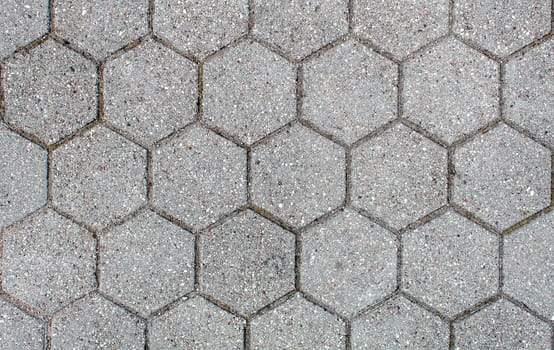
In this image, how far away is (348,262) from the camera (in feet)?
6.08

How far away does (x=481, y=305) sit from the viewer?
→ 6.06 ft

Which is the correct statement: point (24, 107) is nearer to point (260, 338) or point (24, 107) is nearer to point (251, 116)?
point (251, 116)

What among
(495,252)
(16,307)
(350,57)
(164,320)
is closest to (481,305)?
(495,252)

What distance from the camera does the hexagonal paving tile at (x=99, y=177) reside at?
6.08 feet

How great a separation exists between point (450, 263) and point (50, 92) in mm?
1491

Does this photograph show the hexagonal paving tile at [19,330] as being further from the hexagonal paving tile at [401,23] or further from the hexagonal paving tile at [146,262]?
the hexagonal paving tile at [401,23]

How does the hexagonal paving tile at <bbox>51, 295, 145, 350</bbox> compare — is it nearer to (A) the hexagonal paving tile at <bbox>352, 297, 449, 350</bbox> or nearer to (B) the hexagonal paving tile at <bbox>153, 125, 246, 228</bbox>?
(B) the hexagonal paving tile at <bbox>153, 125, 246, 228</bbox>

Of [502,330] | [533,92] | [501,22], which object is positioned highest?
[501,22]

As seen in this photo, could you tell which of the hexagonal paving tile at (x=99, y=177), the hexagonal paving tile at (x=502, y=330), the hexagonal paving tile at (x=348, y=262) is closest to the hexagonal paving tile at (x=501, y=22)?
the hexagonal paving tile at (x=348, y=262)

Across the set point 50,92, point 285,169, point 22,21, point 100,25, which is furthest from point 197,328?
point 22,21

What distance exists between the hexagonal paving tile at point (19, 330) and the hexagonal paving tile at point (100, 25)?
36.4 inches

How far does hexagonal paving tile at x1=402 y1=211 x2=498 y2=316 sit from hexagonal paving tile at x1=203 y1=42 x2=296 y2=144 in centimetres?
63

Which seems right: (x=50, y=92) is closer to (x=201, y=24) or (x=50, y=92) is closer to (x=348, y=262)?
(x=201, y=24)

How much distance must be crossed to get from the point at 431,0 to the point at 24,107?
1442mm
